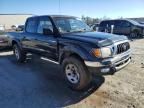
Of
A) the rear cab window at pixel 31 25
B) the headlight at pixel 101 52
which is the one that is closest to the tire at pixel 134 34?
A: the rear cab window at pixel 31 25

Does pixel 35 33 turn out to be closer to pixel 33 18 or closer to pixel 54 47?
pixel 33 18

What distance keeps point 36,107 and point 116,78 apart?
2737 millimetres

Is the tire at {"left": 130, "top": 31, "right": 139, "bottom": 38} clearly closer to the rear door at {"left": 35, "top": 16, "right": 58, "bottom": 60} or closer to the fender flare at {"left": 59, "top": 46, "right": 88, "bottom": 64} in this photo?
the rear door at {"left": 35, "top": 16, "right": 58, "bottom": 60}

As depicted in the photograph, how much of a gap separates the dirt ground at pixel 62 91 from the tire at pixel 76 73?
195 millimetres

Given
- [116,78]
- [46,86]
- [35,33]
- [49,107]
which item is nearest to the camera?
[49,107]

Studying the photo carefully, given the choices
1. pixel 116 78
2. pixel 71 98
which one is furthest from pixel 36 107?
pixel 116 78

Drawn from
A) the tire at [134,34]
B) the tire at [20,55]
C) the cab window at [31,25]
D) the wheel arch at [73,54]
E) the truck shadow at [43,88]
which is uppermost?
the cab window at [31,25]

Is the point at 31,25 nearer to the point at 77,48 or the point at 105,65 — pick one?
the point at 77,48

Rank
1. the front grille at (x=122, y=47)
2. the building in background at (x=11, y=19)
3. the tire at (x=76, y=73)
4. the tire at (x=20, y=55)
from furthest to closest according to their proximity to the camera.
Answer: the building in background at (x=11, y=19) < the tire at (x=20, y=55) < the front grille at (x=122, y=47) < the tire at (x=76, y=73)

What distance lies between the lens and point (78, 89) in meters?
5.03

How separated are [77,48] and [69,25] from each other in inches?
57.9

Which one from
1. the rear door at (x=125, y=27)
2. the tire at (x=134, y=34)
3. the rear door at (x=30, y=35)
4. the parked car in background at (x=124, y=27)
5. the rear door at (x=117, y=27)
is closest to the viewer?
the rear door at (x=30, y=35)

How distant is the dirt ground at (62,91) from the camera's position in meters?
4.39

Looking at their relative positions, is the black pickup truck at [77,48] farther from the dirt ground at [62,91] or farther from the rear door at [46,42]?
the dirt ground at [62,91]
